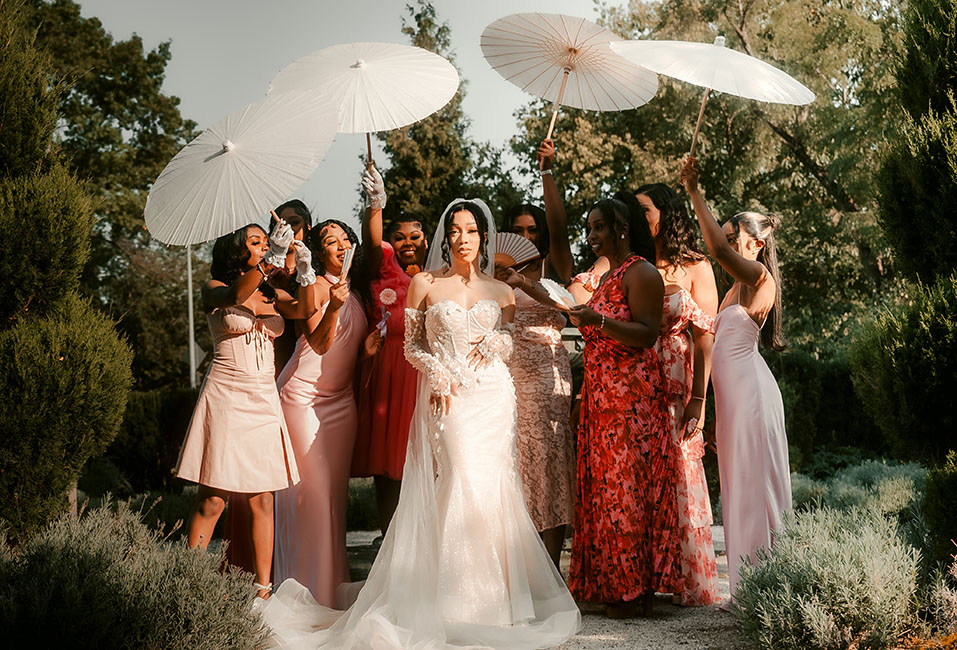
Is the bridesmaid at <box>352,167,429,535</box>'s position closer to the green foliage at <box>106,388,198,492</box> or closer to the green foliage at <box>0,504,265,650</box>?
the green foliage at <box>0,504,265,650</box>

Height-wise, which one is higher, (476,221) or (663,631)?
(476,221)

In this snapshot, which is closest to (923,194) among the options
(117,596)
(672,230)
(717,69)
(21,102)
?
(717,69)

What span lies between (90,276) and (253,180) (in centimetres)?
2540

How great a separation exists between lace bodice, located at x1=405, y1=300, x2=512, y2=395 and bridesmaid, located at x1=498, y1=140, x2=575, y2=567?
1.40ft

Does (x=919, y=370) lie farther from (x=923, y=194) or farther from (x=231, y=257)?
(x=231, y=257)

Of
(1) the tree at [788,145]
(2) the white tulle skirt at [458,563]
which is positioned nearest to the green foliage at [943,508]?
(2) the white tulle skirt at [458,563]

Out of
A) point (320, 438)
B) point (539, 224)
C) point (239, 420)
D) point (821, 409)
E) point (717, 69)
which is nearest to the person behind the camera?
point (717, 69)

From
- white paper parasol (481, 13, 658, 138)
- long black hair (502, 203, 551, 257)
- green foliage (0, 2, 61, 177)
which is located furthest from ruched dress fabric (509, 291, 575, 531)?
green foliage (0, 2, 61, 177)

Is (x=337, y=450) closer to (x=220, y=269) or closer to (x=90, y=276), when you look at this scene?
(x=220, y=269)

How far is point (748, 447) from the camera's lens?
17.8 feet

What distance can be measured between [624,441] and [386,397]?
1.64 meters

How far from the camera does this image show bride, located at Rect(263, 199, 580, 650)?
4.77 m

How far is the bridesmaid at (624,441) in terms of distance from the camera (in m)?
5.31

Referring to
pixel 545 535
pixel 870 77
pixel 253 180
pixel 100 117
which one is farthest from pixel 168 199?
pixel 100 117
